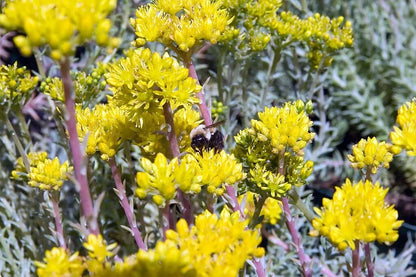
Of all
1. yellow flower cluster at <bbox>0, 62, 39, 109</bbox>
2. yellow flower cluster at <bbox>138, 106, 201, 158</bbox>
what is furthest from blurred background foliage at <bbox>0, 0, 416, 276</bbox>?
yellow flower cluster at <bbox>138, 106, 201, 158</bbox>

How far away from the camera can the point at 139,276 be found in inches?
32.5

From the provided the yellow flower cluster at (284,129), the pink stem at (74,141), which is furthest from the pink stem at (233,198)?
the pink stem at (74,141)

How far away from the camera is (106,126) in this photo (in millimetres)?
1226

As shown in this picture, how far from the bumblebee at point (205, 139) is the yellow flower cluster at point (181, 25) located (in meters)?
0.18

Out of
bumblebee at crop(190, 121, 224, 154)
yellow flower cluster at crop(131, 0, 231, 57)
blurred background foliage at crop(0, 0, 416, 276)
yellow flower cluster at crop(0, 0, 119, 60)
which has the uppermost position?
yellow flower cluster at crop(0, 0, 119, 60)

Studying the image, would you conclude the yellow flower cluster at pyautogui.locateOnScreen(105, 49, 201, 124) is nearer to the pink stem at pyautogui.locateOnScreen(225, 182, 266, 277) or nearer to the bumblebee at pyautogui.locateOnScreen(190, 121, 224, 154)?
the bumblebee at pyautogui.locateOnScreen(190, 121, 224, 154)

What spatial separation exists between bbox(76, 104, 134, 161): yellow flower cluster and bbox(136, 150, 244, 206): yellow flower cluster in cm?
18

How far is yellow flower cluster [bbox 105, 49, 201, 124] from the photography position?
108 centimetres

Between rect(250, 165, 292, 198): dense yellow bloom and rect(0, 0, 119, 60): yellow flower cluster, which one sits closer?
rect(0, 0, 119, 60): yellow flower cluster

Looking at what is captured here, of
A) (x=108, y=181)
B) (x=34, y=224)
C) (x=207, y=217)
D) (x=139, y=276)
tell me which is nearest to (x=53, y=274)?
(x=139, y=276)

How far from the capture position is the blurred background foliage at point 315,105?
1.89 m

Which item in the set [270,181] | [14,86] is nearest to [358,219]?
[270,181]

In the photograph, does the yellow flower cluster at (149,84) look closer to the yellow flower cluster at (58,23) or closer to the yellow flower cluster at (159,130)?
the yellow flower cluster at (159,130)

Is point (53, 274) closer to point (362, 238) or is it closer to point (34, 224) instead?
point (362, 238)
